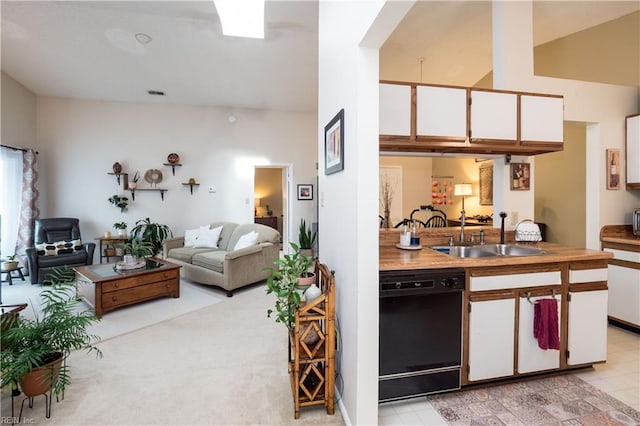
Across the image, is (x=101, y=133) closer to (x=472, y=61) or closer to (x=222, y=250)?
(x=222, y=250)

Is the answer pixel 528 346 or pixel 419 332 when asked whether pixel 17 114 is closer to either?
pixel 419 332

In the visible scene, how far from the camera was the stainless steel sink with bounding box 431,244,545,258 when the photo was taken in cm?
250

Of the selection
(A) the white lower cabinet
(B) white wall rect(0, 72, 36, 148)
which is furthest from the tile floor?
(B) white wall rect(0, 72, 36, 148)

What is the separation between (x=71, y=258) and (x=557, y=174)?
7.33m

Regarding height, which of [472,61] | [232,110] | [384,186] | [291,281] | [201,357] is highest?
[472,61]

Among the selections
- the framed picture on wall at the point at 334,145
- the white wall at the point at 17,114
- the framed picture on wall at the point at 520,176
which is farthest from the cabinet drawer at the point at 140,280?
the framed picture on wall at the point at 520,176

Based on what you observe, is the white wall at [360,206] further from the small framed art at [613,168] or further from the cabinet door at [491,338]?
the small framed art at [613,168]

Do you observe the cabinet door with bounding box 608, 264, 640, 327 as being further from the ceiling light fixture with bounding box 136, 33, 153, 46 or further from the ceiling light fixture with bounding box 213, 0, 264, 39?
the ceiling light fixture with bounding box 136, 33, 153, 46

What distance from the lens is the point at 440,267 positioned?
1.91 m

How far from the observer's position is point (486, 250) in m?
2.64

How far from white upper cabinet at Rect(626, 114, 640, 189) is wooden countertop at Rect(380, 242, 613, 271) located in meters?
1.65

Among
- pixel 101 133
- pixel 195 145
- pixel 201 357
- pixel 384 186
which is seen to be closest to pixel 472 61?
pixel 384 186

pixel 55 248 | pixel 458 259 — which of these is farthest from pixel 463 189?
pixel 55 248

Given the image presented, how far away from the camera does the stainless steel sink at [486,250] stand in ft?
8.21
